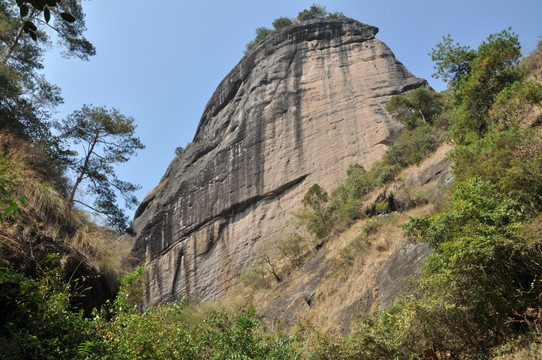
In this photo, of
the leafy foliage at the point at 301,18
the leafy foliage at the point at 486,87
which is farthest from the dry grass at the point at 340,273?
the leafy foliage at the point at 301,18

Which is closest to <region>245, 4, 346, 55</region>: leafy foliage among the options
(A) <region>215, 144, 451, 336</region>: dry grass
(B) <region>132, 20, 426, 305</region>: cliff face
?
(B) <region>132, 20, 426, 305</region>: cliff face

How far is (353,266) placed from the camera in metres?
15.1

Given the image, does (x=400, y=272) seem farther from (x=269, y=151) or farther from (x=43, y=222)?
(x=269, y=151)

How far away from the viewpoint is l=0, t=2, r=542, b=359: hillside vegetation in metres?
6.60

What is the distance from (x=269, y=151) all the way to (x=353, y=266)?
16124mm

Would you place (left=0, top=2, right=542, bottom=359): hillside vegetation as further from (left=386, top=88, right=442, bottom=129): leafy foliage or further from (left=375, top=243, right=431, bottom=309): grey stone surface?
(left=386, top=88, right=442, bottom=129): leafy foliage

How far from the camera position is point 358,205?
68.0ft

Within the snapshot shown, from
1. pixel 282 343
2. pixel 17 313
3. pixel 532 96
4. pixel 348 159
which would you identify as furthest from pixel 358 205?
pixel 17 313

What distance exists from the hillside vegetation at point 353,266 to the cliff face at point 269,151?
13.1 m

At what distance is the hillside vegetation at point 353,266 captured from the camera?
6.60 m

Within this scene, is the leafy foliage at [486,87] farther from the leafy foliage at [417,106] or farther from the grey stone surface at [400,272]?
the leafy foliage at [417,106]

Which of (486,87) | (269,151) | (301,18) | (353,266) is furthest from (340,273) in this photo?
(301,18)

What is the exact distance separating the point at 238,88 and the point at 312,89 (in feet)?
24.5

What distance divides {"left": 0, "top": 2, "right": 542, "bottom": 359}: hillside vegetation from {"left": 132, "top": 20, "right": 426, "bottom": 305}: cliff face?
42.8 ft
